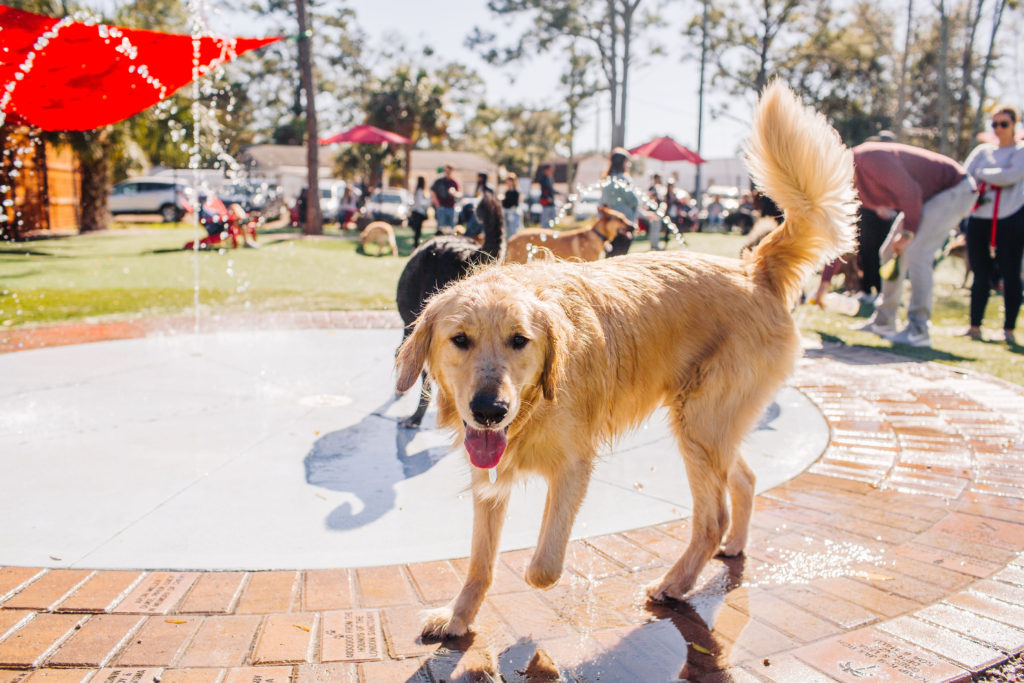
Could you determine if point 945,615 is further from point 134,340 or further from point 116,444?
point 134,340

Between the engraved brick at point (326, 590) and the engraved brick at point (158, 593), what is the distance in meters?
0.50

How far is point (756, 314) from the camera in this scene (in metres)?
3.35

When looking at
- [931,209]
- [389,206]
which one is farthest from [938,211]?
[389,206]

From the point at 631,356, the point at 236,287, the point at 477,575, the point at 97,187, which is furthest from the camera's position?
the point at 97,187

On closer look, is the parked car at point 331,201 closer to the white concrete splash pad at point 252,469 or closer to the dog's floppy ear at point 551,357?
the white concrete splash pad at point 252,469

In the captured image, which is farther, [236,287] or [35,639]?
[236,287]

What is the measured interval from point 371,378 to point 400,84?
46.9 meters

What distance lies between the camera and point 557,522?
9.00ft

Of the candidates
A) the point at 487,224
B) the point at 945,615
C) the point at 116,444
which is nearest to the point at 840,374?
the point at 487,224

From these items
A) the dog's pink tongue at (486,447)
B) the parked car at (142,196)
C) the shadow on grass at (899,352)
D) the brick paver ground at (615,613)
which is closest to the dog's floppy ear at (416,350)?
the dog's pink tongue at (486,447)

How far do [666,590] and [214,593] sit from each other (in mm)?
1902

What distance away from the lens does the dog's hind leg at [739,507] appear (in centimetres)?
346

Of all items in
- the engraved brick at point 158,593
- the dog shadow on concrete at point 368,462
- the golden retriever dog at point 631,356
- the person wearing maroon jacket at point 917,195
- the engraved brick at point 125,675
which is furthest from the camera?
the person wearing maroon jacket at point 917,195

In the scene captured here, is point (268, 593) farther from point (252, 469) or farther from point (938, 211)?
point (938, 211)
